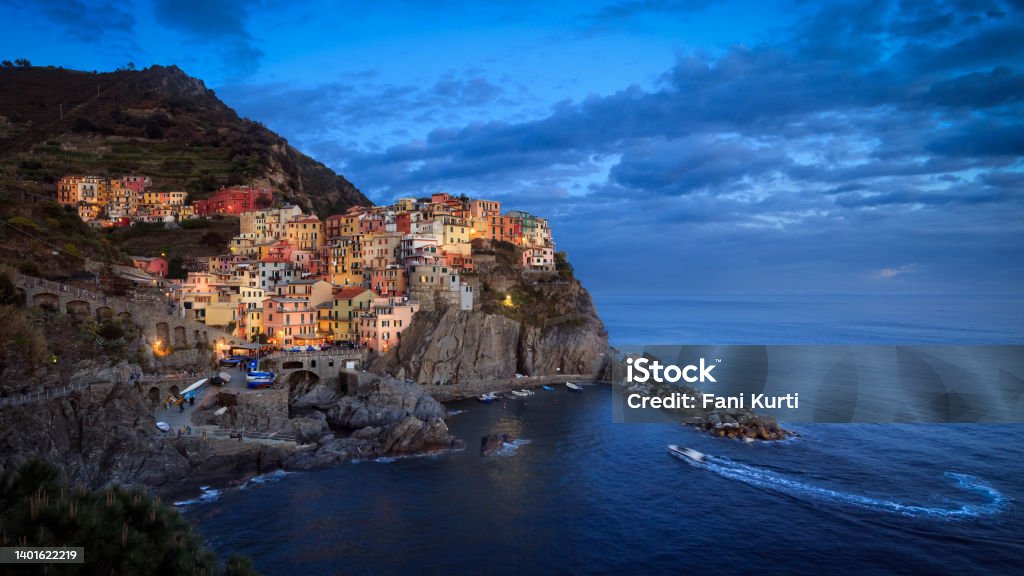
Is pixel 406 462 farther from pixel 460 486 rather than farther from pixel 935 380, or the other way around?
pixel 935 380

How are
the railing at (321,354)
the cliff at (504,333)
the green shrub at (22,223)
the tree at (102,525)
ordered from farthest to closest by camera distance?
1. the cliff at (504,333)
2. the railing at (321,354)
3. the green shrub at (22,223)
4. the tree at (102,525)

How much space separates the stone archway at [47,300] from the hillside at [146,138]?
4999cm

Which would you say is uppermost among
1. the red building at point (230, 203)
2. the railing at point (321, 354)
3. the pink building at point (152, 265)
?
the red building at point (230, 203)

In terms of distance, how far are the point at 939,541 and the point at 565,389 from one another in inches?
1439

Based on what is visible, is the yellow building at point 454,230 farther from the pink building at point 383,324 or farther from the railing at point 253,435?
the railing at point 253,435

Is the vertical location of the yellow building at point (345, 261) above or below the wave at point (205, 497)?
above

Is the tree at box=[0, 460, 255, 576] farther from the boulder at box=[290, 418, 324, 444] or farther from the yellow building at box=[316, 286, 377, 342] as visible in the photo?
the yellow building at box=[316, 286, 377, 342]

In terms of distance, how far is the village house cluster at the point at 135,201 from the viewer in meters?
76.8

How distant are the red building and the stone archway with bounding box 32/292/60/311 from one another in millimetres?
44389

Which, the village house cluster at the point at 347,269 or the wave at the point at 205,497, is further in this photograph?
the village house cluster at the point at 347,269

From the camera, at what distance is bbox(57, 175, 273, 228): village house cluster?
252 feet

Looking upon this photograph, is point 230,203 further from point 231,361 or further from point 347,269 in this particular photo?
point 231,361

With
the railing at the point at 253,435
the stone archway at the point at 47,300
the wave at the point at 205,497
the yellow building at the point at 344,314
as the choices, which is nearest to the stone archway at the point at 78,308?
the stone archway at the point at 47,300

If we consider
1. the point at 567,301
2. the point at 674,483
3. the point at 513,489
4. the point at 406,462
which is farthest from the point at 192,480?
the point at 567,301
